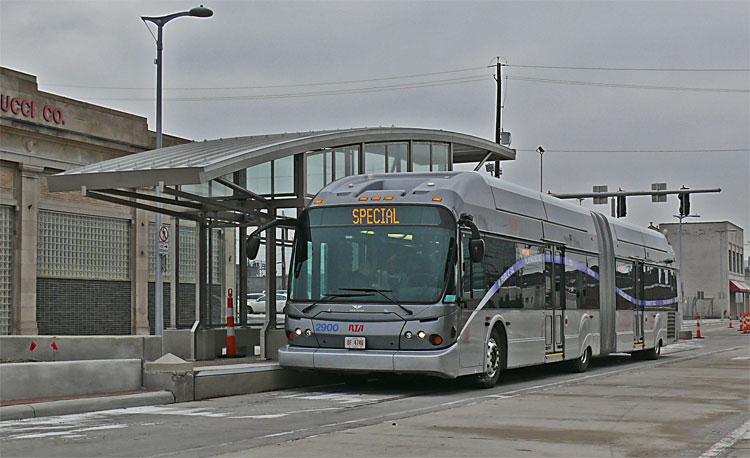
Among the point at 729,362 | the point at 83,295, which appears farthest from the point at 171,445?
the point at 83,295

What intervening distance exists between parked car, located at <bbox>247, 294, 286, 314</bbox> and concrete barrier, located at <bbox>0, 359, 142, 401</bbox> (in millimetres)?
5354

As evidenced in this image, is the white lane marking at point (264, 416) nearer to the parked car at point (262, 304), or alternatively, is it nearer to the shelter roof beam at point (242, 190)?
the shelter roof beam at point (242, 190)

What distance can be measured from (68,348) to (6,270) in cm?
1046

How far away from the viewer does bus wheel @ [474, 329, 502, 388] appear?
56.4ft

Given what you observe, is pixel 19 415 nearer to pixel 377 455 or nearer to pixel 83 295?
pixel 377 455

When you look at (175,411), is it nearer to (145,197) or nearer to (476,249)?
(476,249)

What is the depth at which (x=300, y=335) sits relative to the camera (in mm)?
16375

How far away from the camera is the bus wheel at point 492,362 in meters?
17.2

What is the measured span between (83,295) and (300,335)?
55.4 feet

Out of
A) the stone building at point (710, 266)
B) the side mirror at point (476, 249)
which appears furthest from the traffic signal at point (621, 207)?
the stone building at point (710, 266)

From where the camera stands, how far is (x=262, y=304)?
70.0ft

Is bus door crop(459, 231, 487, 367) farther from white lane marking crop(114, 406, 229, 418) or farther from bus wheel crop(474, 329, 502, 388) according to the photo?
white lane marking crop(114, 406, 229, 418)

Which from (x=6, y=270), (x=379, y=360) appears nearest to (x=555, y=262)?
(x=379, y=360)

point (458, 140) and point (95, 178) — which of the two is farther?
point (458, 140)
